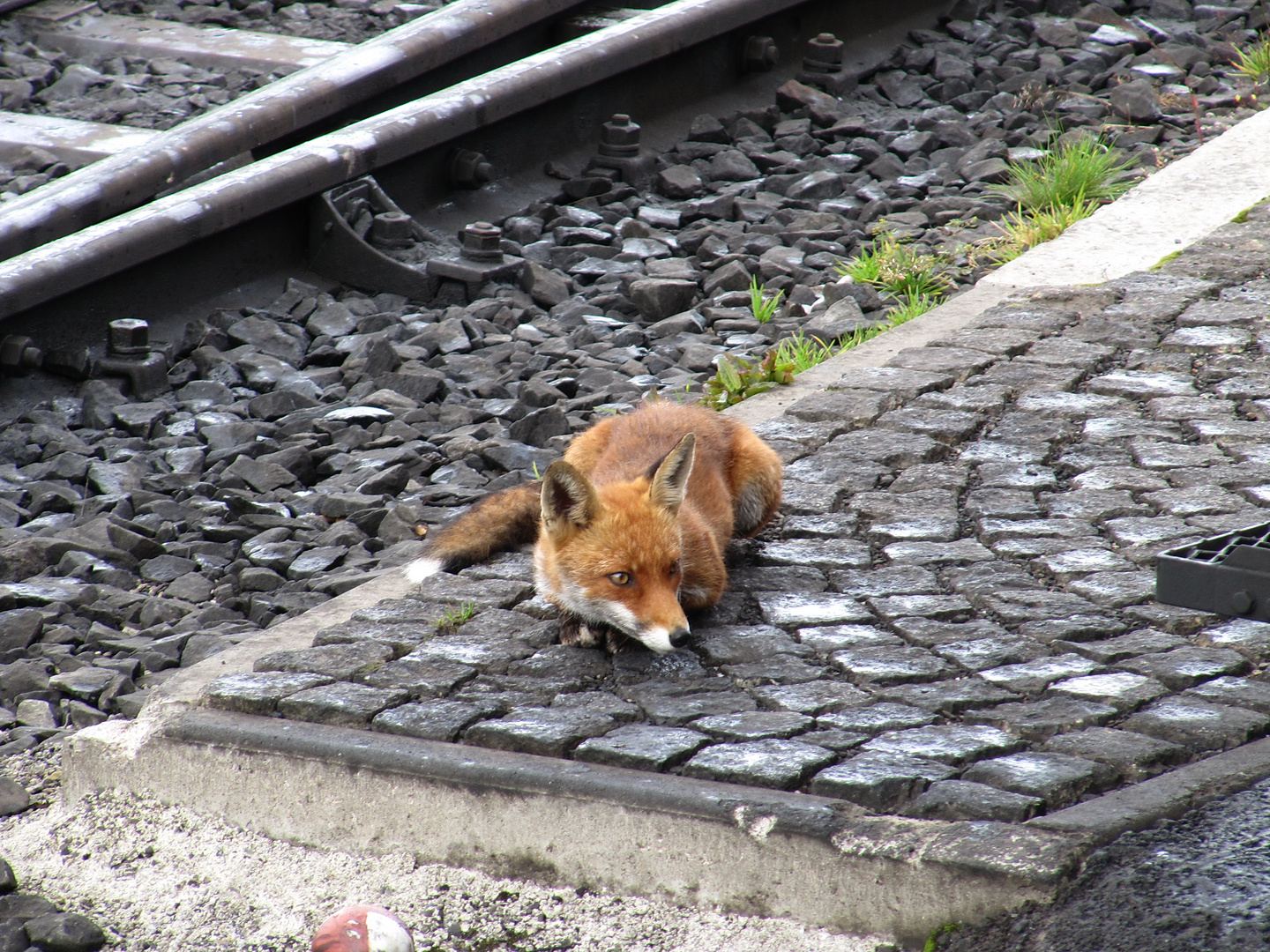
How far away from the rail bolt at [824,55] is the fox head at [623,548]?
5.99 m

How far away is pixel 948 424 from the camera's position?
5.21 meters

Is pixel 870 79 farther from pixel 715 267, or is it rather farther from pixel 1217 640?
pixel 1217 640

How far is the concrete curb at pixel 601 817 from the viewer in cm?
278

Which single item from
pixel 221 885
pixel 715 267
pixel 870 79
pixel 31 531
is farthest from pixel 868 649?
pixel 870 79

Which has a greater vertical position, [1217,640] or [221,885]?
[1217,640]

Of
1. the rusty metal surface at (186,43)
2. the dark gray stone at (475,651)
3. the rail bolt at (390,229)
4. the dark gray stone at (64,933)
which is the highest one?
the rusty metal surface at (186,43)

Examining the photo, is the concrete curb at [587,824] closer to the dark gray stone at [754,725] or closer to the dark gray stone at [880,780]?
the dark gray stone at [880,780]

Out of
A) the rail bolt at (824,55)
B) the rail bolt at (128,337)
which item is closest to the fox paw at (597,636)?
the rail bolt at (128,337)

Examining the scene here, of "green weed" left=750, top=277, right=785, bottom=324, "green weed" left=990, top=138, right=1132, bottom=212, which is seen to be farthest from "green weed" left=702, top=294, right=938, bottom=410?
"green weed" left=990, top=138, right=1132, bottom=212

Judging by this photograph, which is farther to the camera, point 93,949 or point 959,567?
point 959,567

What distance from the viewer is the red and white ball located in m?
2.92

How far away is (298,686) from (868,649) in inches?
58.2

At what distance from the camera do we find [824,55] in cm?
913

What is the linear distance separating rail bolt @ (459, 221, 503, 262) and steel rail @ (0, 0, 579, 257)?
1.09 meters
